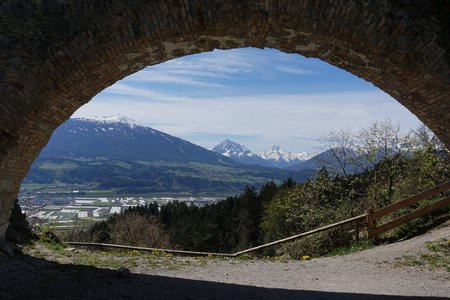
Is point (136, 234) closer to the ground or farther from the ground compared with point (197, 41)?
closer to the ground

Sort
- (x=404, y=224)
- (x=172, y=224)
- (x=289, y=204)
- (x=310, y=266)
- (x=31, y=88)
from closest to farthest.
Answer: (x=31, y=88) → (x=310, y=266) → (x=404, y=224) → (x=289, y=204) → (x=172, y=224)

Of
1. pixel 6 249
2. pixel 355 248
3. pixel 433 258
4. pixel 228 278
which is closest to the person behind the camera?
pixel 6 249

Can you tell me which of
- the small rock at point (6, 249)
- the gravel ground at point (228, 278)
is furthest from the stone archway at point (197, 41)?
the small rock at point (6, 249)

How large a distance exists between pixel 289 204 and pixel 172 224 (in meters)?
31.5

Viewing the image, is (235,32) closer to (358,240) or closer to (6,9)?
(6,9)

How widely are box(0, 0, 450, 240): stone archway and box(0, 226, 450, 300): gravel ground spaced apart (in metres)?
2.51

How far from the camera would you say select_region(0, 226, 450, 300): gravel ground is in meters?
7.42

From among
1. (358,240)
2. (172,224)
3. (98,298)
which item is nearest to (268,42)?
(98,298)

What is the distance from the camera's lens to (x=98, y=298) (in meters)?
6.79

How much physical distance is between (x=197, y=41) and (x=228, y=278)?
18.9 ft

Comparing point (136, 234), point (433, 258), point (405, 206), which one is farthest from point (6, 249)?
point (136, 234)

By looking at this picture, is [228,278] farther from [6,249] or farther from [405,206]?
[405,206]

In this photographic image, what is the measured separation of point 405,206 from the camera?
531 inches

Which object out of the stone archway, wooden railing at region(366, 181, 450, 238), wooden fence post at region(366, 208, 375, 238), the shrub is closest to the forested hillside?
the shrub
